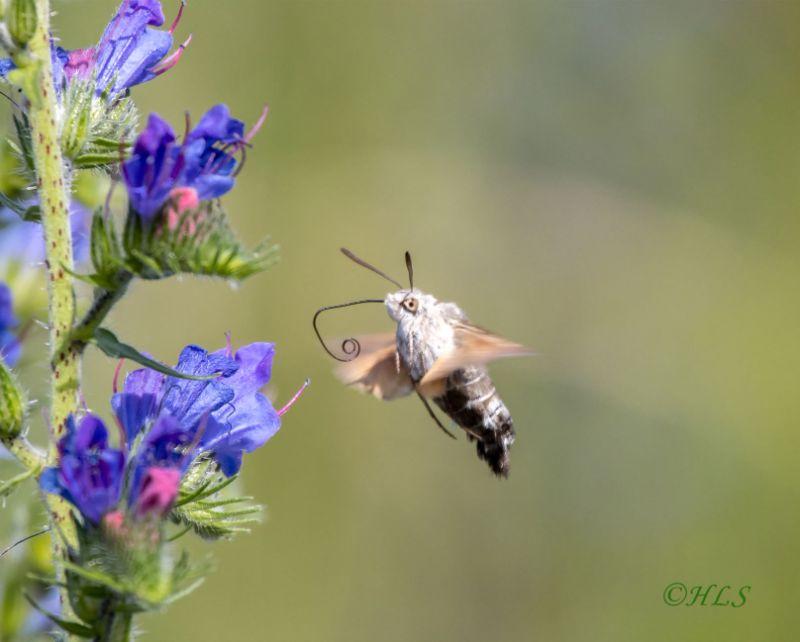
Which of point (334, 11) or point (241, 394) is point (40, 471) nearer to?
point (241, 394)

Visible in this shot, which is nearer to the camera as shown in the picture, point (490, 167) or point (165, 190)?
point (165, 190)

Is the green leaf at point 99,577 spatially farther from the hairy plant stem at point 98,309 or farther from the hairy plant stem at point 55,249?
the hairy plant stem at point 98,309

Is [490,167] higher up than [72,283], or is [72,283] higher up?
[490,167]

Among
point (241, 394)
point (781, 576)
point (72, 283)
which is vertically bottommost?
point (781, 576)

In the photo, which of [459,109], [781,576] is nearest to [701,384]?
[781,576]

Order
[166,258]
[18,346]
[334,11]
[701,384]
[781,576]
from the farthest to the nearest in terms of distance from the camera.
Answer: [334,11] < [701,384] < [781,576] < [18,346] < [166,258]

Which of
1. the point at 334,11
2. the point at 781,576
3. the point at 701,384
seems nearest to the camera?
the point at 781,576

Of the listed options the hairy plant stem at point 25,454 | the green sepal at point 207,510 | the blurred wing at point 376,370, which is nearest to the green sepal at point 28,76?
the hairy plant stem at point 25,454
